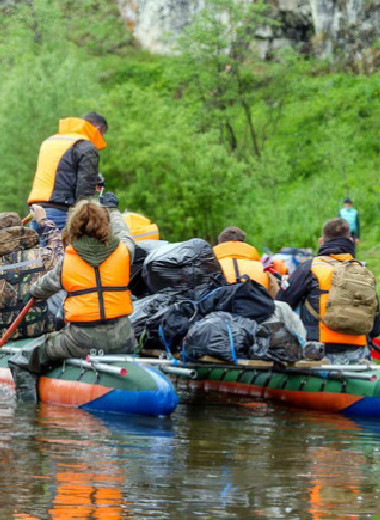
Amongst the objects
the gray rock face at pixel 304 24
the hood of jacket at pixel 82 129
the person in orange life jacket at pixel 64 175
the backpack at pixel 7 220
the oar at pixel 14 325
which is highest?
the gray rock face at pixel 304 24

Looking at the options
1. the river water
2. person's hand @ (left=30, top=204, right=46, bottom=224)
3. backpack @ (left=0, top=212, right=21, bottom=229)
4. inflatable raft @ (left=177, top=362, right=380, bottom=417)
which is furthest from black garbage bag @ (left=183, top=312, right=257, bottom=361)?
person's hand @ (left=30, top=204, right=46, bottom=224)

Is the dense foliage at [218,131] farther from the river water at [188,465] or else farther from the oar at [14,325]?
the river water at [188,465]

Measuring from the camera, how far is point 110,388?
10344 millimetres

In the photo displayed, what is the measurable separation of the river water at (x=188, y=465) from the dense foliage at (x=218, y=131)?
15.8m

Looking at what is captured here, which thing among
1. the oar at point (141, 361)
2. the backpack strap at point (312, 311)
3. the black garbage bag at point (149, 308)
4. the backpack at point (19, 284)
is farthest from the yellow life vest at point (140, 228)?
the oar at point (141, 361)

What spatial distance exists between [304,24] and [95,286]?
38.6 metres

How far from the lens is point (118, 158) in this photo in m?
33.0

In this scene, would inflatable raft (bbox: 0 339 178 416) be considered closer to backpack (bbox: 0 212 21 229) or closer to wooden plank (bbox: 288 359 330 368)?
wooden plank (bbox: 288 359 330 368)

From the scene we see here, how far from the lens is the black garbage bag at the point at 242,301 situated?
35.3 feet

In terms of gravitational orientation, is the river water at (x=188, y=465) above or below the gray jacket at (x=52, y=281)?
below

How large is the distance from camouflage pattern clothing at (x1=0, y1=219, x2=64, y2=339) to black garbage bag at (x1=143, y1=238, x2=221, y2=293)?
40.3 inches

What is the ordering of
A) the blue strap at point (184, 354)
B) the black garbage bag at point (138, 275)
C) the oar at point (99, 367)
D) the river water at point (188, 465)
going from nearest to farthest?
the river water at point (188, 465)
the oar at point (99, 367)
the blue strap at point (184, 354)
the black garbage bag at point (138, 275)

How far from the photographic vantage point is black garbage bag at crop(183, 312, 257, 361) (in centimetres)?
1034

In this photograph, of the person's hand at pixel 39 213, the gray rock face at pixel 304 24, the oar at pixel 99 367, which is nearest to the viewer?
the oar at pixel 99 367
